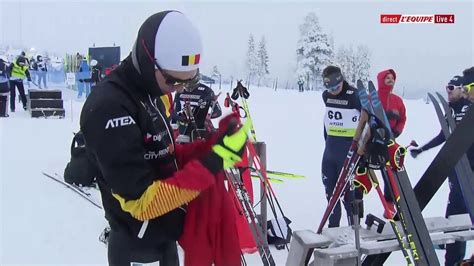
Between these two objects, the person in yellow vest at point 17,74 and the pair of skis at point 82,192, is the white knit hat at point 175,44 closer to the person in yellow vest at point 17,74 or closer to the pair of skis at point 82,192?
the pair of skis at point 82,192

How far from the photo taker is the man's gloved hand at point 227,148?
1.68 meters

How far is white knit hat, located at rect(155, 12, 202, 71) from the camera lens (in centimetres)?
172

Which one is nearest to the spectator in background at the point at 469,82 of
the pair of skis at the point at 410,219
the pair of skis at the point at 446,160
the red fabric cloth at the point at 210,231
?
the pair of skis at the point at 446,160

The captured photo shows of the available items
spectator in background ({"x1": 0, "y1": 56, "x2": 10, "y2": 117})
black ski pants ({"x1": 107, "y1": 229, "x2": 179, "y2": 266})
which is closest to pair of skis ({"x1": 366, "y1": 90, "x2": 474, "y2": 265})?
black ski pants ({"x1": 107, "y1": 229, "x2": 179, "y2": 266})

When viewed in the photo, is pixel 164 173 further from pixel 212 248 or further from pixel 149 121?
pixel 212 248

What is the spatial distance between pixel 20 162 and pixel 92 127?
6.73 metres

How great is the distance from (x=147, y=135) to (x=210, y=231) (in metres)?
0.53

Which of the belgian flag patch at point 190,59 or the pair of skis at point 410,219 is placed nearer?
the belgian flag patch at point 190,59

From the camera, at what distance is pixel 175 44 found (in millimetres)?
1717

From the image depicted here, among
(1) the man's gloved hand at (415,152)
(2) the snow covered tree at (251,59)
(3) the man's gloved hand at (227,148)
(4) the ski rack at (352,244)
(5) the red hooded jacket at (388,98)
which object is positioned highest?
(3) the man's gloved hand at (227,148)

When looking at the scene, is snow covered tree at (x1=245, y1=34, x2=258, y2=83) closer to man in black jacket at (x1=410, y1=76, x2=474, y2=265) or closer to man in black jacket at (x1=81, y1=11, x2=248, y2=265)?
man in black jacket at (x1=410, y1=76, x2=474, y2=265)

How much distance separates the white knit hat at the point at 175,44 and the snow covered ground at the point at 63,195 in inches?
116

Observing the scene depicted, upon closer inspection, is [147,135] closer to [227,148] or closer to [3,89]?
[227,148]

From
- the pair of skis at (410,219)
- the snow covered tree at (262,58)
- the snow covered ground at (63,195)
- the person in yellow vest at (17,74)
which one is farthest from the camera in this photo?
the snow covered tree at (262,58)
